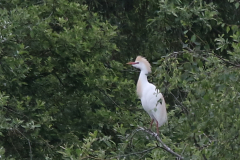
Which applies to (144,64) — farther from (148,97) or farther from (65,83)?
(65,83)

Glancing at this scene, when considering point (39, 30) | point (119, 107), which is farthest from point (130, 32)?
point (39, 30)

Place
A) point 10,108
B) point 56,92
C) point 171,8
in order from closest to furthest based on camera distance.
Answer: point 10,108, point 171,8, point 56,92

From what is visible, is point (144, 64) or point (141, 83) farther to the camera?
point (141, 83)

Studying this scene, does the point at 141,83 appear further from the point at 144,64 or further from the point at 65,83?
the point at 65,83

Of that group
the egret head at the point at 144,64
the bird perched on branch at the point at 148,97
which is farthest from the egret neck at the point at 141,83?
the egret head at the point at 144,64

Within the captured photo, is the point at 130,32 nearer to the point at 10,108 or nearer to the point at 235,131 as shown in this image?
the point at 10,108

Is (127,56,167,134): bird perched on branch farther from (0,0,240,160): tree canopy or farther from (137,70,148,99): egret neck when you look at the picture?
(0,0,240,160): tree canopy

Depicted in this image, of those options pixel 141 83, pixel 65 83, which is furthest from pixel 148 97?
pixel 65 83

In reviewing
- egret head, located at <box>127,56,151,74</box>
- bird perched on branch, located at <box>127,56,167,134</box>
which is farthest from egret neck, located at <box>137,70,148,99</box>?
egret head, located at <box>127,56,151,74</box>

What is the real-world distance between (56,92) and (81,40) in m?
0.87

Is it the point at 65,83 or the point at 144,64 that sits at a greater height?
the point at 144,64

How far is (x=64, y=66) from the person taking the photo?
5500 mm

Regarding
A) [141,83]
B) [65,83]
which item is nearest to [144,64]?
[141,83]

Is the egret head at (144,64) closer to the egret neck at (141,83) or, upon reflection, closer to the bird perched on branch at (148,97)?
the bird perched on branch at (148,97)
